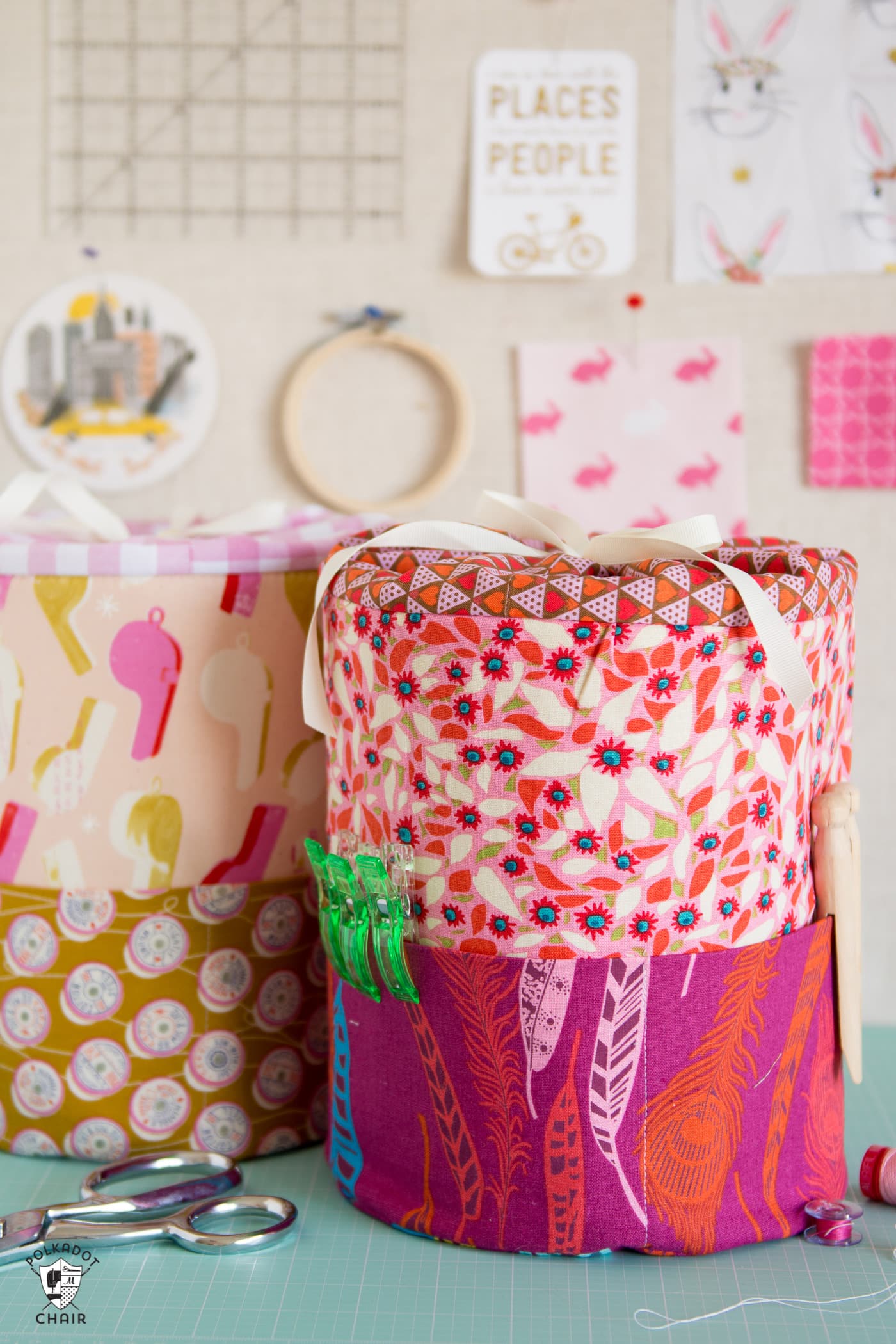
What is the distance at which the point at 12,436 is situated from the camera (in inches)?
49.3

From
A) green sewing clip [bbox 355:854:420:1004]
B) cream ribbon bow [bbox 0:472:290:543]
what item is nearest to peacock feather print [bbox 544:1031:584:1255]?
green sewing clip [bbox 355:854:420:1004]

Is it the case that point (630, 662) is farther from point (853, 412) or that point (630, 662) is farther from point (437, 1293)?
point (853, 412)

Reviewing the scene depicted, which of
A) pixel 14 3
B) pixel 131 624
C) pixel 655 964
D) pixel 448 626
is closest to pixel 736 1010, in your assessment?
pixel 655 964

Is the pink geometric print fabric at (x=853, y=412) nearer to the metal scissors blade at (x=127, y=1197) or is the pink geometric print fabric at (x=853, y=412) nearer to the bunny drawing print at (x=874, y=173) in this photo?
the bunny drawing print at (x=874, y=173)

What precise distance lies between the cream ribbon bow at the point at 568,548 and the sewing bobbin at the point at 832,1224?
1.20 feet

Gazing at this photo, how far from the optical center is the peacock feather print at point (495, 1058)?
80 centimetres

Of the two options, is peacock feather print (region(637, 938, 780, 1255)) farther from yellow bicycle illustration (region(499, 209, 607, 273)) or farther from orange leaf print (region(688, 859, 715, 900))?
yellow bicycle illustration (region(499, 209, 607, 273))

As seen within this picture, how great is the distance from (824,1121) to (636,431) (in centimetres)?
67

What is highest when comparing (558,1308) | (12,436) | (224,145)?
(224,145)

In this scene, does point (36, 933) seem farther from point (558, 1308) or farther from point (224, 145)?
point (224, 145)

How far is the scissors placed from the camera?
0.81 meters

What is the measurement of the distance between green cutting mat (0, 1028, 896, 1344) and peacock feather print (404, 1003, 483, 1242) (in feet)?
0.13

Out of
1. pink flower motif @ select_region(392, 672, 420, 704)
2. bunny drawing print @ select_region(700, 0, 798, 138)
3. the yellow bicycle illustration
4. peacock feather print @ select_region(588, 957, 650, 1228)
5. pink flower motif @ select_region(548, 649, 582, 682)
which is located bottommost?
peacock feather print @ select_region(588, 957, 650, 1228)

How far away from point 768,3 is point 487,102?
0.28 metres
